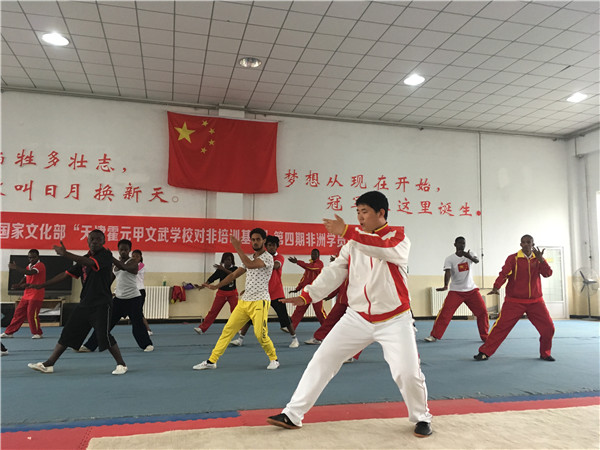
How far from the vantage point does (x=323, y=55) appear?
7.56m

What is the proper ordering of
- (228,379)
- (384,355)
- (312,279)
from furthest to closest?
(312,279), (228,379), (384,355)

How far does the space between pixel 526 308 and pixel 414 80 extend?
5.00 m

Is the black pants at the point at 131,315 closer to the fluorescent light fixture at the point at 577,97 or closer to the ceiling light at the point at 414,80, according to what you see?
the ceiling light at the point at 414,80

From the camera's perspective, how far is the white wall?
29.2 ft

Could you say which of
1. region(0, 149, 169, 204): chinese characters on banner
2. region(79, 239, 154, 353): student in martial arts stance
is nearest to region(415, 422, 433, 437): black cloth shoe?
region(79, 239, 154, 353): student in martial arts stance

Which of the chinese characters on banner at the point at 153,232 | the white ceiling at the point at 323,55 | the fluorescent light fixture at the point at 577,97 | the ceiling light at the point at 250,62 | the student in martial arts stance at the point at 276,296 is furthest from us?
the fluorescent light fixture at the point at 577,97

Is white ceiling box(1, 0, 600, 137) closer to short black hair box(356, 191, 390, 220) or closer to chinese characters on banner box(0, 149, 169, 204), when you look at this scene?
chinese characters on banner box(0, 149, 169, 204)

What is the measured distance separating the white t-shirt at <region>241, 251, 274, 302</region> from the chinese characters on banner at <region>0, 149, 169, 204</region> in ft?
17.1

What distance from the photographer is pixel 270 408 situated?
3.29 m

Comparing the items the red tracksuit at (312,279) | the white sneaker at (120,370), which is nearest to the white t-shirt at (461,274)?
the red tracksuit at (312,279)

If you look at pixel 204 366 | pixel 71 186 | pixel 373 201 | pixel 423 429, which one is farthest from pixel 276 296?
pixel 71 186

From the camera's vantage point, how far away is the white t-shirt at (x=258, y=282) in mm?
4770

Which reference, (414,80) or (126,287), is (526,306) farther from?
(126,287)

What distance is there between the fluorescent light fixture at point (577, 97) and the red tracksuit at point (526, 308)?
5.59 metres
